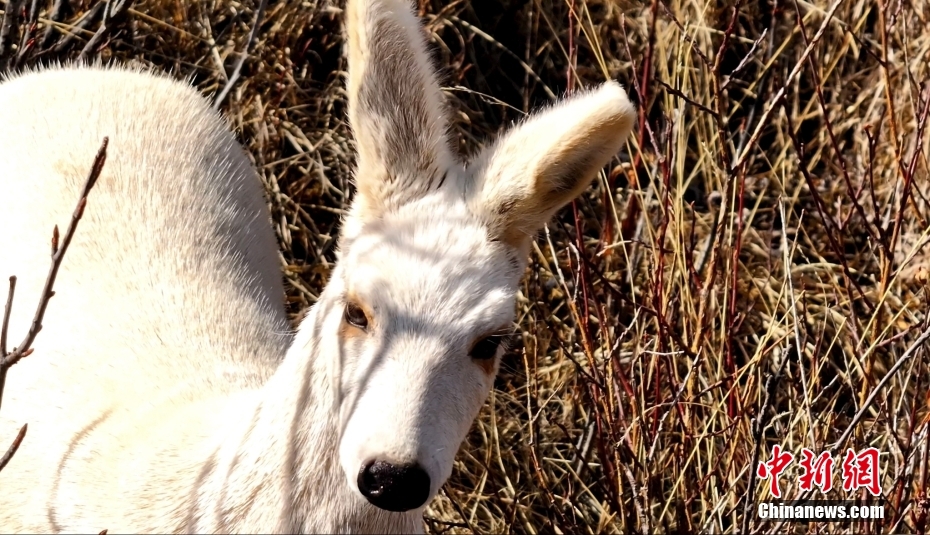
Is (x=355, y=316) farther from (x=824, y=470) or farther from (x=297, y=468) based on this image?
(x=824, y=470)

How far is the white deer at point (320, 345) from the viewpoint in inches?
93.8

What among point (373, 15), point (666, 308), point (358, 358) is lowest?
point (666, 308)

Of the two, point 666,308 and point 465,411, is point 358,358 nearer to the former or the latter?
point 465,411

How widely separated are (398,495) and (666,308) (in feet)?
6.14

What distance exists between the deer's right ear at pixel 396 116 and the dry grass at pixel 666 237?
1.06 meters

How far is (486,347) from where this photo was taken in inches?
99.7

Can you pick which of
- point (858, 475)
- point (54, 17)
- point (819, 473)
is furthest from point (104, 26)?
point (858, 475)

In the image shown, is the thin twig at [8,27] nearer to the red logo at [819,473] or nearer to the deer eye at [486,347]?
the deer eye at [486,347]

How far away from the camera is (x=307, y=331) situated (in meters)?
2.59

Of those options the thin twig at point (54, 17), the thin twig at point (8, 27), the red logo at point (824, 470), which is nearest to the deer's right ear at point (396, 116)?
the red logo at point (824, 470)

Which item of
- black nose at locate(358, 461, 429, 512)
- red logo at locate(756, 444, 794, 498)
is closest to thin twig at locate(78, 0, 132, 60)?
black nose at locate(358, 461, 429, 512)

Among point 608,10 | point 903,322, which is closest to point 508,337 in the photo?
point 903,322

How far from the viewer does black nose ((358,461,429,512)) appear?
224 centimetres

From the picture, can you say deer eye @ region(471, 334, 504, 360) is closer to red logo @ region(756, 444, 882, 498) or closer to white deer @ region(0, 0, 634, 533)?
white deer @ region(0, 0, 634, 533)
